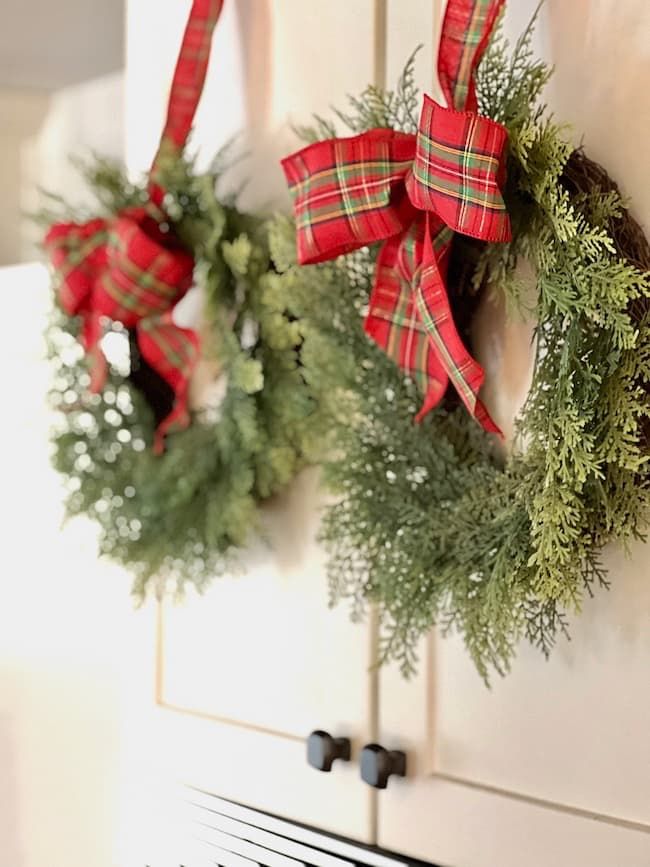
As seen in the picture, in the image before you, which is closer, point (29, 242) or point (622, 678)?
point (622, 678)

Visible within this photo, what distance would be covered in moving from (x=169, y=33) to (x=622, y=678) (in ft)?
3.00

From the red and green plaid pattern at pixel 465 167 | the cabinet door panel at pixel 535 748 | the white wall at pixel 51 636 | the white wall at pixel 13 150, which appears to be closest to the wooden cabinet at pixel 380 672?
the cabinet door panel at pixel 535 748

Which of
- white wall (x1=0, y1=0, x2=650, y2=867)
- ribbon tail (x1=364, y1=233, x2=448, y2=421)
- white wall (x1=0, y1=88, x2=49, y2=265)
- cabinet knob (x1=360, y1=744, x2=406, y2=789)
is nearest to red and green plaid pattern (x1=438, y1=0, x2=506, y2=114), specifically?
ribbon tail (x1=364, y1=233, x2=448, y2=421)

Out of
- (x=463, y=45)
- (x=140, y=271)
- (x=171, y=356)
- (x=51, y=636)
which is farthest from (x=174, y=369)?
(x=51, y=636)

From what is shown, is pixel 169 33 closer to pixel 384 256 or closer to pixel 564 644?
pixel 384 256

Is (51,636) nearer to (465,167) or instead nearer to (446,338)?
(446,338)

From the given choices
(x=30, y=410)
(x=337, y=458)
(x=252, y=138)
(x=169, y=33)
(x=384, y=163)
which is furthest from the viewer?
(x=30, y=410)

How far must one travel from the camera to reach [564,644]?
0.81m

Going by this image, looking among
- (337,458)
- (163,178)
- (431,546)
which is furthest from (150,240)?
(431,546)

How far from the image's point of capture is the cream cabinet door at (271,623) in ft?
3.30

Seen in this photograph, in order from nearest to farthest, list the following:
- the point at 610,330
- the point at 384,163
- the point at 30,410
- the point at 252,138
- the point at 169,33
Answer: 1. the point at 610,330
2. the point at 384,163
3. the point at 252,138
4. the point at 169,33
5. the point at 30,410

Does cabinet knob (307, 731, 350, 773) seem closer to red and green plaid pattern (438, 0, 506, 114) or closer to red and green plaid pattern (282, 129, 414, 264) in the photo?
red and green plaid pattern (282, 129, 414, 264)

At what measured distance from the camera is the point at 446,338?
2.65 feet

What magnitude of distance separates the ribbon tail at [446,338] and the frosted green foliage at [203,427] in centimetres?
22
